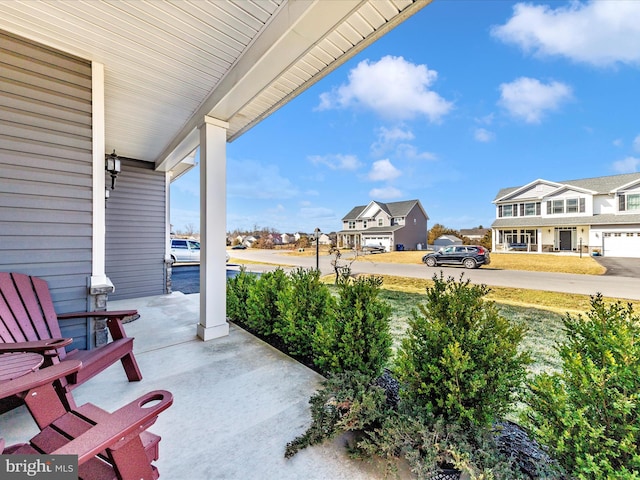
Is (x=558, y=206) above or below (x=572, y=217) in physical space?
above

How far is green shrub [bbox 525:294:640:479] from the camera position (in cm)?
106

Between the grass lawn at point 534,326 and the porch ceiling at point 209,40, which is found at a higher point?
the porch ceiling at point 209,40

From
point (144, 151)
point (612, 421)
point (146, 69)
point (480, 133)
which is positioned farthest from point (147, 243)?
point (480, 133)

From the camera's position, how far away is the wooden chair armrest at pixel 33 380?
111 cm

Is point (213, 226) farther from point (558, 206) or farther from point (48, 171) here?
point (558, 206)

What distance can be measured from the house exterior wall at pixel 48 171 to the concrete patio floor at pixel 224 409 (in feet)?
2.42

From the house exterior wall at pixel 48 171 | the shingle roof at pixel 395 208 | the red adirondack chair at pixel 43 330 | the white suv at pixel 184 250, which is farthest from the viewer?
the shingle roof at pixel 395 208

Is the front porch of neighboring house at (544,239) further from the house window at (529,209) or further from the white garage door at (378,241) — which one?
the white garage door at (378,241)

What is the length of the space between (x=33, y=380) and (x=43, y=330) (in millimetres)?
1262

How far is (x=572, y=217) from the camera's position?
15.9 metres

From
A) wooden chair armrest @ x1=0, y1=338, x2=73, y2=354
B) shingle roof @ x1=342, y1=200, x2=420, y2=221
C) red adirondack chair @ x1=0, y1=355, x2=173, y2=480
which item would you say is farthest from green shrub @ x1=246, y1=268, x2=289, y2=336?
shingle roof @ x1=342, y1=200, x2=420, y2=221

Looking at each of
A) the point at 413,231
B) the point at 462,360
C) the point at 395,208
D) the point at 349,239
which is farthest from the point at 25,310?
the point at 395,208

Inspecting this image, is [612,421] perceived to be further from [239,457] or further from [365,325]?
[239,457]

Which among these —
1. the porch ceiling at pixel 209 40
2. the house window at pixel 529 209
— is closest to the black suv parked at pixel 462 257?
the porch ceiling at pixel 209 40
